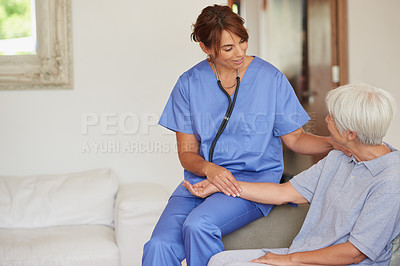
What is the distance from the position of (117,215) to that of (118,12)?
121 cm

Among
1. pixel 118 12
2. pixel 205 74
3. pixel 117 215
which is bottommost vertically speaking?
pixel 117 215

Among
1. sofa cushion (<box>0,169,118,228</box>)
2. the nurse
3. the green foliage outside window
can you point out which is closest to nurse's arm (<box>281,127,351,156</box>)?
the nurse

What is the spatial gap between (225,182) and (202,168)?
130mm

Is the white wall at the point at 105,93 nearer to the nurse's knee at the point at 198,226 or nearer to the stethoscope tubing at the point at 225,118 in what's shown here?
the stethoscope tubing at the point at 225,118

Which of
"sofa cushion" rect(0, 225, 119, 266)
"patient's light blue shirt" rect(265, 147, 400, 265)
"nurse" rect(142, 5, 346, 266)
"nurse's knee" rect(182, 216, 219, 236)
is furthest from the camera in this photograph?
"sofa cushion" rect(0, 225, 119, 266)

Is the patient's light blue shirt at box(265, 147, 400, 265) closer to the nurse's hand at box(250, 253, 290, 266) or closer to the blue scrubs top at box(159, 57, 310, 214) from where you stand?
the nurse's hand at box(250, 253, 290, 266)

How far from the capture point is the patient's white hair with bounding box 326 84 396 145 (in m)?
1.34

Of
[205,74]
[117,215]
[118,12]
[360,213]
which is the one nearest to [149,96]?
[118,12]

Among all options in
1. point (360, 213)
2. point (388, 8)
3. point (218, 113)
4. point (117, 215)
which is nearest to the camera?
point (360, 213)

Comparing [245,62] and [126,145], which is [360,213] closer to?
[245,62]

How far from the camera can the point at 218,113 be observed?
1.86 metres

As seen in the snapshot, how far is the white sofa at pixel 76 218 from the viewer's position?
226 centimetres

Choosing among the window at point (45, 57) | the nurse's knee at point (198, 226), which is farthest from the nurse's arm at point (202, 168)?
the window at point (45, 57)

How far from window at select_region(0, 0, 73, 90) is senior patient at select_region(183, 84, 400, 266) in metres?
1.72
